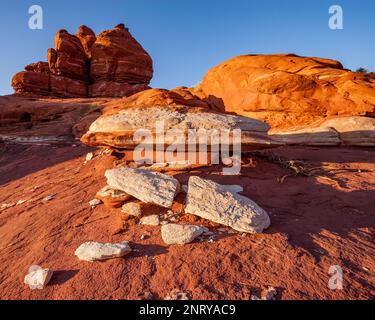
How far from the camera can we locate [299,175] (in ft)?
17.5

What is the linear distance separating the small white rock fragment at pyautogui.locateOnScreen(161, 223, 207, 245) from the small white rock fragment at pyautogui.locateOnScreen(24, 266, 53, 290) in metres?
1.28

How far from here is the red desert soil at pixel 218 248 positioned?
96.0 inches

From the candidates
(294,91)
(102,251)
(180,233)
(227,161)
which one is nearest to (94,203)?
(102,251)

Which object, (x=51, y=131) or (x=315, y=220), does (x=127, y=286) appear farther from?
(x=51, y=131)

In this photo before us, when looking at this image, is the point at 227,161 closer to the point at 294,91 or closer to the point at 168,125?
the point at 168,125

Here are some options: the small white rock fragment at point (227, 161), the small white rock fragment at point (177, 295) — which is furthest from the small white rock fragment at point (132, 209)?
the small white rock fragment at point (227, 161)

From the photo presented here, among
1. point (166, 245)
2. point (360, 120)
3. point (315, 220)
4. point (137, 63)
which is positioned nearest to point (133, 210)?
point (166, 245)

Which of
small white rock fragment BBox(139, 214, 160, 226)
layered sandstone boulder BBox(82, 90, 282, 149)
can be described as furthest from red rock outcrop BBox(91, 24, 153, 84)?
small white rock fragment BBox(139, 214, 160, 226)

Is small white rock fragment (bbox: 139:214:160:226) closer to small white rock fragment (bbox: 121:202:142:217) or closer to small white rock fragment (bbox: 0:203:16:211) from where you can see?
small white rock fragment (bbox: 121:202:142:217)

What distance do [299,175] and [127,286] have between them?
424cm

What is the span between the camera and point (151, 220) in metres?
3.50

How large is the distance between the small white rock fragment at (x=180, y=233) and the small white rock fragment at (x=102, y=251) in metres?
0.47

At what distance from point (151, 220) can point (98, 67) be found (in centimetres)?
3180

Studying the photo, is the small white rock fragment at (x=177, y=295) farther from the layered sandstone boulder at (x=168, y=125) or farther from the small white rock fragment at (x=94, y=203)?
the layered sandstone boulder at (x=168, y=125)
